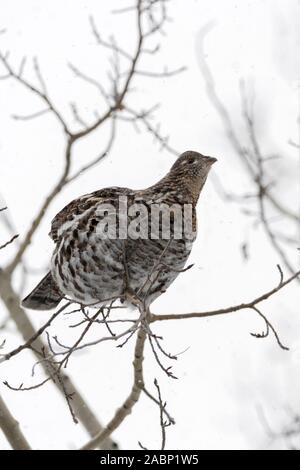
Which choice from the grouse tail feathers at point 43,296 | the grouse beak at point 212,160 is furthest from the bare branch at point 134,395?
the grouse beak at point 212,160

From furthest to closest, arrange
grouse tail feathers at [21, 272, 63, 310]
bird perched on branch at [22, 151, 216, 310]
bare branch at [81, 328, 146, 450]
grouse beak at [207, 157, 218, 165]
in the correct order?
grouse tail feathers at [21, 272, 63, 310] → grouse beak at [207, 157, 218, 165] → bird perched on branch at [22, 151, 216, 310] → bare branch at [81, 328, 146, 450]

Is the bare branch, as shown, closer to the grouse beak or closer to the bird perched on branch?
the bird perched on branch

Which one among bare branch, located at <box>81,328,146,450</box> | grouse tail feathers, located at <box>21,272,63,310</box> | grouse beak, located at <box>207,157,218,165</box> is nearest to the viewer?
bare branch, located at <box>81,328,146,450</box>

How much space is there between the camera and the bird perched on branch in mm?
5941

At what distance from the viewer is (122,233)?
19.4ft

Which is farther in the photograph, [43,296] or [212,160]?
[43,296]

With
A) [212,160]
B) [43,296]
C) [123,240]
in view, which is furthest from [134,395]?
[212,160]

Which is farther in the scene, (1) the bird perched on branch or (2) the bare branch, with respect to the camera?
(1) the bird perched on branch

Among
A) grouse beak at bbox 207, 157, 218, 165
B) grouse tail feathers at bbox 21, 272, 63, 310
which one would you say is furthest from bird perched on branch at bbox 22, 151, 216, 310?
grouse tail feathers at bbox 21, 272, 63, 310

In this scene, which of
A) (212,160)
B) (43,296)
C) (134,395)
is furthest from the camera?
(43,296)

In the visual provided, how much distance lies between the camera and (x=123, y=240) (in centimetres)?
584

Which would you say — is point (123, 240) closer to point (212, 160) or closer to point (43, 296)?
point (212, 160)
